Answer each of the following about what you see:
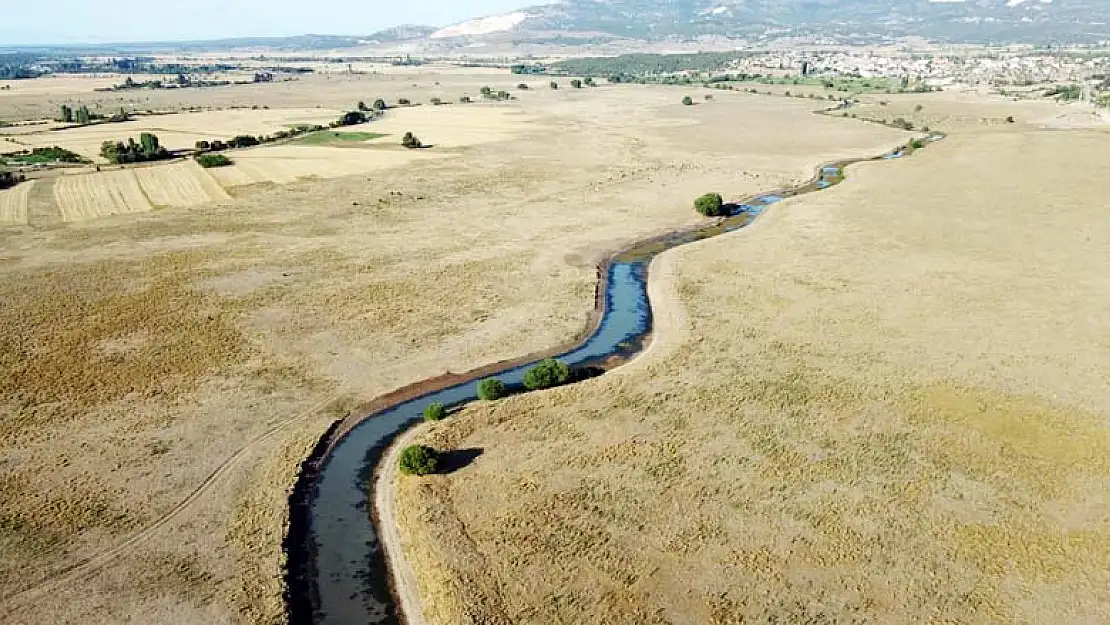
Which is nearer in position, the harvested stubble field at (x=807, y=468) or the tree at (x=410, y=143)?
the harvested stubble field at (x=807, y=468)

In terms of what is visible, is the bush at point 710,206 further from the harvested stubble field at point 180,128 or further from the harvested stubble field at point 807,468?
the harvested stubble field at point 180,128

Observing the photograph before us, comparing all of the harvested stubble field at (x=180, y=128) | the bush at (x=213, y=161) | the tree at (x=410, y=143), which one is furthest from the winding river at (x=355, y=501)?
the harvested stubble field at (x=180, y=128)

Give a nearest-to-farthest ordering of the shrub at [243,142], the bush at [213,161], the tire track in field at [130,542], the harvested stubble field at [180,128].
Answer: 1. the tire track in field at [130,542]
2. the bush at [213,161]
3. the shrub at [243,142]
4. the harvested stubble field at [180,128]

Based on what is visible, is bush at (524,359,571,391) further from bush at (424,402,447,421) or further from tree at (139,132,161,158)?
tree at (139,132,161,158)

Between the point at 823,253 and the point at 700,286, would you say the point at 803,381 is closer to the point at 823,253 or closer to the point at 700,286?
the point at 700,286

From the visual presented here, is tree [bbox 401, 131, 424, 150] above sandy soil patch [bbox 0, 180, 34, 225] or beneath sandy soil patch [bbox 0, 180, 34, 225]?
above

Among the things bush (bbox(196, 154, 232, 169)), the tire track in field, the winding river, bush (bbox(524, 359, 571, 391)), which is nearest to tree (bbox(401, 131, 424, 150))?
bush (bbox(196, 154, 232, 169))
